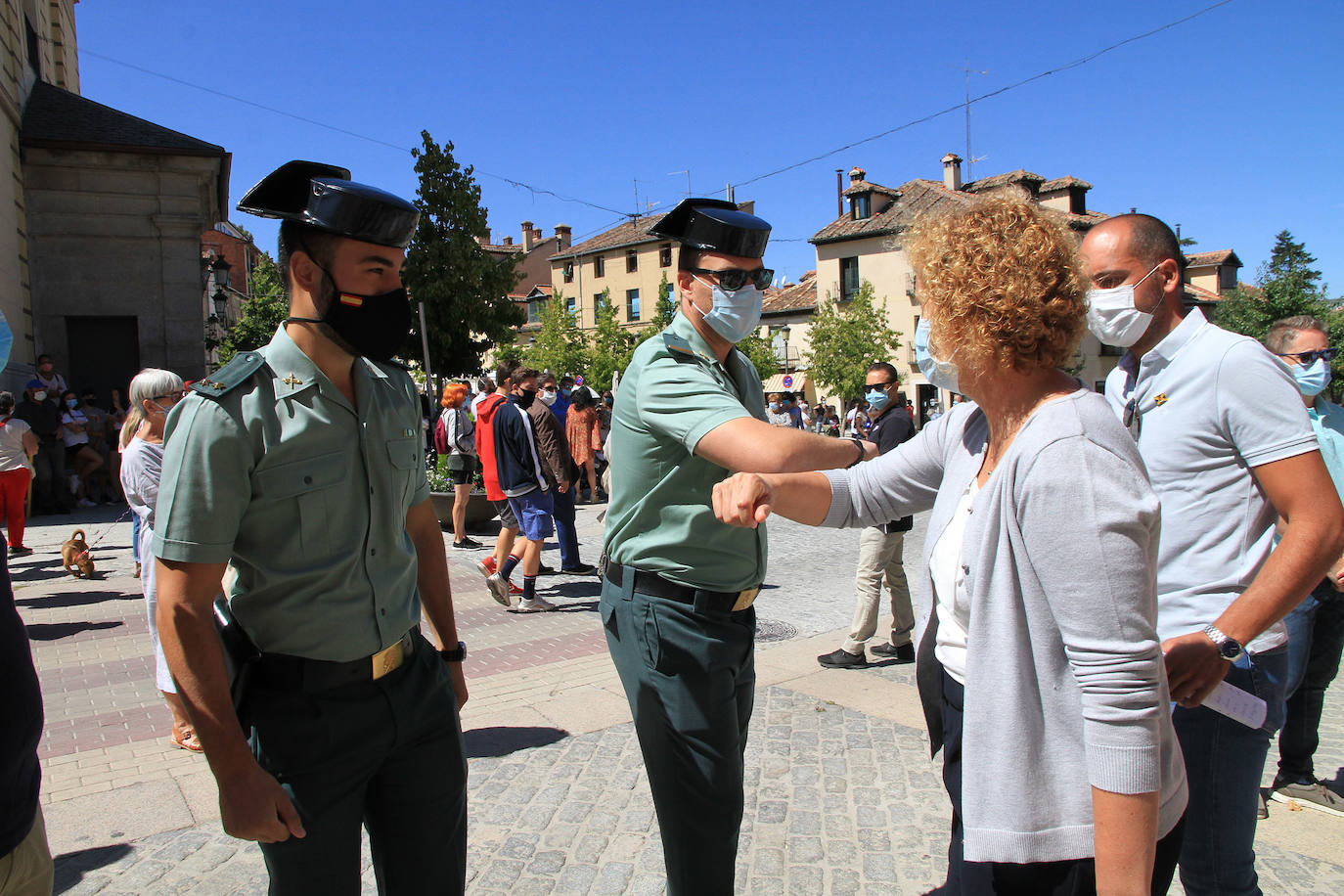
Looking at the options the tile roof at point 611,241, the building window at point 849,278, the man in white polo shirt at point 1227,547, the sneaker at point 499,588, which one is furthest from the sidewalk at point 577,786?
the tile roof at point 611,241

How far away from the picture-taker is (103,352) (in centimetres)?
1697

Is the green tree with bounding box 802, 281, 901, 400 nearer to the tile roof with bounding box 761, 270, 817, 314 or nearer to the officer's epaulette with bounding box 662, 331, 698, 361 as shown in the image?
the tile roof with bounding box 761, 270, 817, 314

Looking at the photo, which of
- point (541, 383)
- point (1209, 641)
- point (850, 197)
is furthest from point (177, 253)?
point (850, 197)

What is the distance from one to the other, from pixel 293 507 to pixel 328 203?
2.33 ft

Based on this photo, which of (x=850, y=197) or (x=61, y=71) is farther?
(x=850, y=197)

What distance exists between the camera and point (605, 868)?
133 inches

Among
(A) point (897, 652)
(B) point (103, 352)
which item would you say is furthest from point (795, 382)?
(A) point (897, 652)

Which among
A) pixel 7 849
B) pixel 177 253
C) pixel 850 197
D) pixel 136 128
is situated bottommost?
pixel 7 849

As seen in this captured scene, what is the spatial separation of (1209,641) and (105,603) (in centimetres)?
870

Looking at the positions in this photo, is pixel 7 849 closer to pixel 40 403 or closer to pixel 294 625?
pixel 294 625

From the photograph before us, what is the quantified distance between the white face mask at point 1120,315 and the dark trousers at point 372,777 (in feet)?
6.91

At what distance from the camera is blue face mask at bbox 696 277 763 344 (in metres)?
2.67

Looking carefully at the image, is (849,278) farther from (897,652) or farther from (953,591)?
(953,591)

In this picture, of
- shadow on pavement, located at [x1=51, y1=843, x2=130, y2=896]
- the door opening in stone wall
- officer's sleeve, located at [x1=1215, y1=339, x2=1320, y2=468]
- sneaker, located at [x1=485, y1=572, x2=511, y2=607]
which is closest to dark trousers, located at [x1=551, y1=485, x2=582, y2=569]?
sneaker, located at [x1=485, y1=572, x2=511, y2=607]
